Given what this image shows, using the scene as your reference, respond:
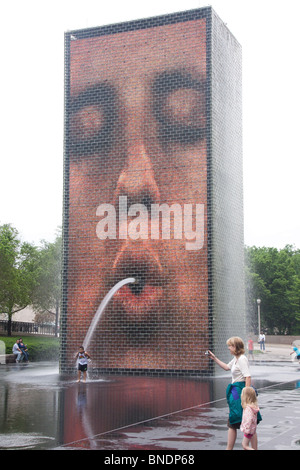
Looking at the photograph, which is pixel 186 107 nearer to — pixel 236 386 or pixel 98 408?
pixel 98 408

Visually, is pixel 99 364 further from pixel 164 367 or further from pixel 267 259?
pixel 267 259

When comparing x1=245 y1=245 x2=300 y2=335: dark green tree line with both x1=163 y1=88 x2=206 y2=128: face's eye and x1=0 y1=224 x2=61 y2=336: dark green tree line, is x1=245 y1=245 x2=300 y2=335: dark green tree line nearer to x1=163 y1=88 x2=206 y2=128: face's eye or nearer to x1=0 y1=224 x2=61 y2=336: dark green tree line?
x1=0 y1=224 x2=61 y2=336: dark green tree line

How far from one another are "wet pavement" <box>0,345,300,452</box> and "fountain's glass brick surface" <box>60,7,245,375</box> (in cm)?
410

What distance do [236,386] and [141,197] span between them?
58.6 feet

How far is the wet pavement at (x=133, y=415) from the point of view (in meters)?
9.86

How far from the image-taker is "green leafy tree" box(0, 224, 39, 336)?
52.0m

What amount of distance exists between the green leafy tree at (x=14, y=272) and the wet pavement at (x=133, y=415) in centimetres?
3104

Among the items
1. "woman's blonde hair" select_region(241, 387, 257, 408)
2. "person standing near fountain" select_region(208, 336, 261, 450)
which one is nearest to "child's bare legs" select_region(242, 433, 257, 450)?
"person standing near fountain" select_region(208, 336, 261, 450)

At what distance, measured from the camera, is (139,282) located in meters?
25.8

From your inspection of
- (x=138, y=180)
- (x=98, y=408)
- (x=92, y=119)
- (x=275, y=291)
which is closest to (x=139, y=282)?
(x=138, y=180)

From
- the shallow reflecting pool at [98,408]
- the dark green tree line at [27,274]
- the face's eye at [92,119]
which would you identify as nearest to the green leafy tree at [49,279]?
the dark green tree line at [27,274]

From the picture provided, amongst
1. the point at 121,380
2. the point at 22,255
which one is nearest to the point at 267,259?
the point at 22,255

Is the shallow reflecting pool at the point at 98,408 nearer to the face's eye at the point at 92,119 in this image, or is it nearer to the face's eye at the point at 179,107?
the face's eye at the point at 179,107

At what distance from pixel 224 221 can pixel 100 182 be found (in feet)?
17.7
